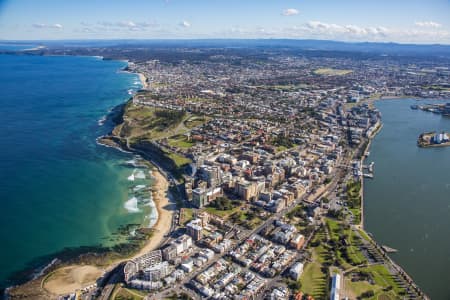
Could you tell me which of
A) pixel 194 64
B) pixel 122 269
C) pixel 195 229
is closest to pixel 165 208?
pixel 195 229

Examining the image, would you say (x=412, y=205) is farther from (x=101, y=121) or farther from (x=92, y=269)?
(x=101, y=121)

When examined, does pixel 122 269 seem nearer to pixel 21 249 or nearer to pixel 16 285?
pixel 16 285

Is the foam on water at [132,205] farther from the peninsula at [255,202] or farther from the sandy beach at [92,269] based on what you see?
the peninsula at [255,202]

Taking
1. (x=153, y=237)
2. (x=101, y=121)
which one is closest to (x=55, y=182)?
Result: (x=153, y=237)

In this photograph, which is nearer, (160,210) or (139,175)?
(160,210)

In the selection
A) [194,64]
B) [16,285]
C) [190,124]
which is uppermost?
[194,64]

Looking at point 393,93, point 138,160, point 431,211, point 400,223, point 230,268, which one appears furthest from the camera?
point 393,93

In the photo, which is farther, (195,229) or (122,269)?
(195,229)
